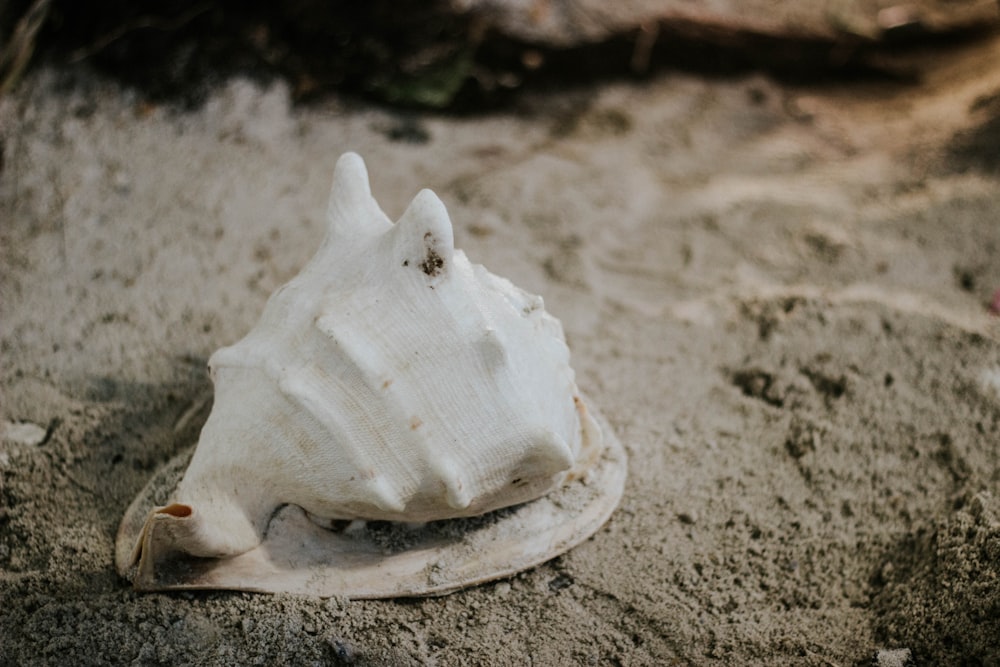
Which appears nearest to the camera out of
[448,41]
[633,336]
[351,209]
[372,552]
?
[372,552]

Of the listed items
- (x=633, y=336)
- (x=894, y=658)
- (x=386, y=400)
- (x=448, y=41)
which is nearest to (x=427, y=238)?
(x=386, y=400)

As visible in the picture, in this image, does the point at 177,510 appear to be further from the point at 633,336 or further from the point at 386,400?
the point at 633,336

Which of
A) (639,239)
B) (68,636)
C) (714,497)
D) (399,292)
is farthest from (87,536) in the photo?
(639,239)

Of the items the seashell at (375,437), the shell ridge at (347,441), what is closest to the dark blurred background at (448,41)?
the seashell at (375,437)

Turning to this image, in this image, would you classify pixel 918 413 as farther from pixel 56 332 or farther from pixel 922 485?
pixel 56 332

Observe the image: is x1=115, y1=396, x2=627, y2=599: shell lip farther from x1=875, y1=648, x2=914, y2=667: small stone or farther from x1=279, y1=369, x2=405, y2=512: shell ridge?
x1=875, y1=648, x2=914, y2=667: small stone

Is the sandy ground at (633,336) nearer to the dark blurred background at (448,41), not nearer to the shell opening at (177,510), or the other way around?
the dark blurred background at (448,41)

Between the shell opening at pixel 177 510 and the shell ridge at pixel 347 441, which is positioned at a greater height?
the shell ridge at pixel 347 441
